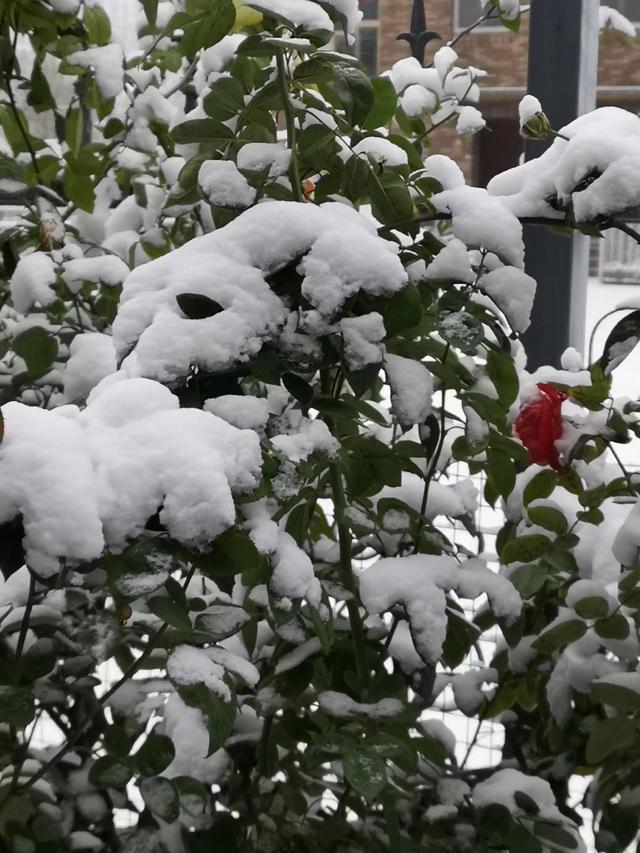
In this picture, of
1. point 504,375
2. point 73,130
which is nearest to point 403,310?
point 504,375

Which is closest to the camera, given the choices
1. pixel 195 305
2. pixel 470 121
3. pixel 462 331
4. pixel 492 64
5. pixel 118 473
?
pixel 118 473

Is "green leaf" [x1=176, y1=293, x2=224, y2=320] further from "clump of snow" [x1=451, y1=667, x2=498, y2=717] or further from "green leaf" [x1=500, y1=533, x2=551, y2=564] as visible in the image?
"clump of snow" [x1=451, y1=667, x2=498, y2=717]

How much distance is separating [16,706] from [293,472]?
248 millimetres

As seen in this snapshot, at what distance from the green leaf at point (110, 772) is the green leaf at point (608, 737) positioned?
0.36m

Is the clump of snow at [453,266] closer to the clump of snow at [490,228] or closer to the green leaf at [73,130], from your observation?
the clump of snow at [490,228]

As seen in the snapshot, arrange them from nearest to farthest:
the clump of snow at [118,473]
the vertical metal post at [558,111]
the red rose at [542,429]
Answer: the clump of snow at [118,473]
the red rose at [542,429]
the vertical metal post at [558,111]

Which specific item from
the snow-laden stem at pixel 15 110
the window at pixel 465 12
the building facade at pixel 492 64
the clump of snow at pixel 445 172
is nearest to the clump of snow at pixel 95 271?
the snow-laden stem at pixel 15 110

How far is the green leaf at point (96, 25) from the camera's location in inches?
46.3

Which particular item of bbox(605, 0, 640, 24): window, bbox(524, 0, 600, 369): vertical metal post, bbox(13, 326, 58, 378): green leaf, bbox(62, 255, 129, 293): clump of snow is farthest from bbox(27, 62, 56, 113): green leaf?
bbox(605, 0, 640, 24): window

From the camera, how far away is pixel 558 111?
4.80 feet

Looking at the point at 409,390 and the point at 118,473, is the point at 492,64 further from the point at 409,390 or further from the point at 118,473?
the point at 118,473

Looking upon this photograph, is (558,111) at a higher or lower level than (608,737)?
higher

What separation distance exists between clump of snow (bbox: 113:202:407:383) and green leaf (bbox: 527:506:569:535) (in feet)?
1.14

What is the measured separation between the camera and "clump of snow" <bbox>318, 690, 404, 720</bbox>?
0.81 meters
